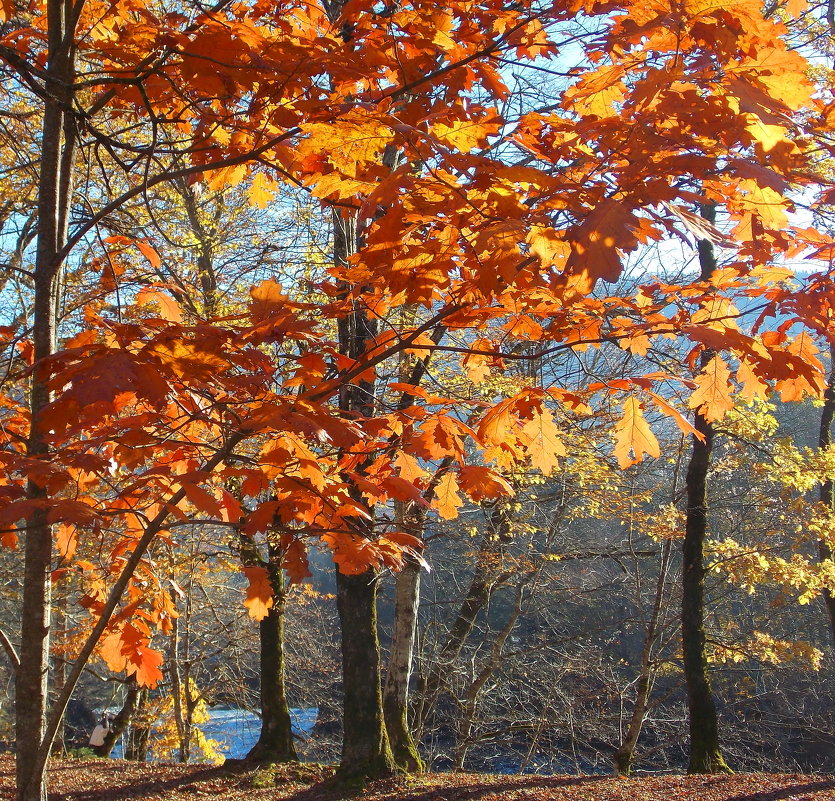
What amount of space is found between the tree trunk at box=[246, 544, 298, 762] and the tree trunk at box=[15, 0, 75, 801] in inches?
209

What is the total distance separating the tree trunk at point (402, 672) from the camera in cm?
751

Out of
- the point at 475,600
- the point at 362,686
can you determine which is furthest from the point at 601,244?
the point at 475,600

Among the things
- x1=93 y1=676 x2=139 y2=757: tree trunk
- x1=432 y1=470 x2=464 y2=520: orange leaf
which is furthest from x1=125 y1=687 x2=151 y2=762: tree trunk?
x1=432 y1=470 x2=464 y2=520: orange leaf

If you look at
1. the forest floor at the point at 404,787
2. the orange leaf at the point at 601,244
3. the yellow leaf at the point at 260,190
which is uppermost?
the yellow leaf at the point at 260,190

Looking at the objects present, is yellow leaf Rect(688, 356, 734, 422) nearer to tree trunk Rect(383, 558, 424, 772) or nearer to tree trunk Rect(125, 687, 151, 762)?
tree trunk Rect(383, 558, 424, 772)

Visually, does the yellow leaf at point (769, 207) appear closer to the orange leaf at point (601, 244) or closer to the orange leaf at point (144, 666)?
the orange leaf at point (601, 244)

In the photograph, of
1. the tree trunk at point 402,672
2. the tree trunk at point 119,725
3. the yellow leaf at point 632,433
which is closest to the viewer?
the yellow leaf at point 632,433

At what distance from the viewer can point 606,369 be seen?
1145cm

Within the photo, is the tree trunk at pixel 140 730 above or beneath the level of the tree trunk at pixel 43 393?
beneath

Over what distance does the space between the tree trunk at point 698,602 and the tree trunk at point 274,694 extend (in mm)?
5293

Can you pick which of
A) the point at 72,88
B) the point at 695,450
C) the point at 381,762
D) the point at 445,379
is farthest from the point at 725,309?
the point at 695,450

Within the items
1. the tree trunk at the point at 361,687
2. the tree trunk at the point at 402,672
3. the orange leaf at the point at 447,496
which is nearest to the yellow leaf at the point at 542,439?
the orange leaf at the point at 447,496

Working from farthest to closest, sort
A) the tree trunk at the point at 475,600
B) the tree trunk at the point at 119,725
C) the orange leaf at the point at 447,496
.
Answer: the tree trunk at the point at 119,725 < the tree trunk at the point at 475,600 < the orange leaf at the point at 447,496

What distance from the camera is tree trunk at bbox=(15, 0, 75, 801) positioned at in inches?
97.7
